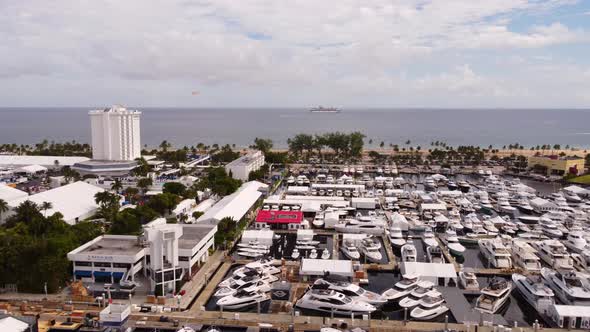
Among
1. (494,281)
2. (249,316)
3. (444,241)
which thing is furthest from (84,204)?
(494,281)

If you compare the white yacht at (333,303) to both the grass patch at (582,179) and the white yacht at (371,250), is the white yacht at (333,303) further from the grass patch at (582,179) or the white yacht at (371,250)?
the grass patch at (582,179)

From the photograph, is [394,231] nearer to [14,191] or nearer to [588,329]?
[588,329]

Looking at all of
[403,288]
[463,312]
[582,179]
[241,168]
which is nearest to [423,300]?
[403,288]

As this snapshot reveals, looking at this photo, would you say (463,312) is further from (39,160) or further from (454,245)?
(39,160)

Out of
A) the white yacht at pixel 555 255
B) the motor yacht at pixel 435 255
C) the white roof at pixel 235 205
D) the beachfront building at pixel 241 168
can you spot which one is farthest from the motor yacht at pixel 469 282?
the beachfront building at pixel 241 168

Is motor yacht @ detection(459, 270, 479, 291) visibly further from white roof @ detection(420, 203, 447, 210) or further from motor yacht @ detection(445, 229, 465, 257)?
white roof @ detection(420, 203, 447, 210)

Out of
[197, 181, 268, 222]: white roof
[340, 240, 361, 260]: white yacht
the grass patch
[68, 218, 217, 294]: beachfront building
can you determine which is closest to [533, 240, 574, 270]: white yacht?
[340, 240, 361, 260]: white yacht
